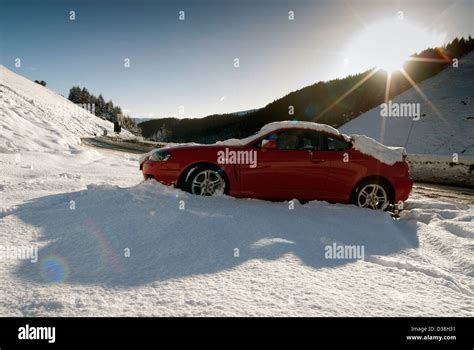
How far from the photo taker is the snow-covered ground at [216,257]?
2.06m

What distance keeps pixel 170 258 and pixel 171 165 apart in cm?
249

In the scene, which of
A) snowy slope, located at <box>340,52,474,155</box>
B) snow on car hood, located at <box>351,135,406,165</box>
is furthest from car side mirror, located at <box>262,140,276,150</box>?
snowy slope, located at <box>340,52,474,155</box>

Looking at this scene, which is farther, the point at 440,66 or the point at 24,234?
the point at 440,66

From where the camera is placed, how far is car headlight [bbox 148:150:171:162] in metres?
5.07

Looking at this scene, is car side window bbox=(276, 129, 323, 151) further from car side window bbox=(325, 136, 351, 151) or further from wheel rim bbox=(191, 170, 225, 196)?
wheel rim bbox=(191, 170, 225, 196)

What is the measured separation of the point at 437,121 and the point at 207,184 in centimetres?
2488

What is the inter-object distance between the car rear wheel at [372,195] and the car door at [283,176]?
2.11 ft

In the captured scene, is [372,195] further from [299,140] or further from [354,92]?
[354,92]

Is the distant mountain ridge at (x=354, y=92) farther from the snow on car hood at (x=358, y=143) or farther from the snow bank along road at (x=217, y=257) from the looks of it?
the snow bank along road at (x=217, y=257)

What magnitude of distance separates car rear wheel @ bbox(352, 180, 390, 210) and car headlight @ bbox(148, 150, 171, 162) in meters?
3.24

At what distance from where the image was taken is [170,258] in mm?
2748

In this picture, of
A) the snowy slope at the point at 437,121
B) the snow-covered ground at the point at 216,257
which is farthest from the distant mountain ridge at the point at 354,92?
the snow-covered ground at the point at 216,257
